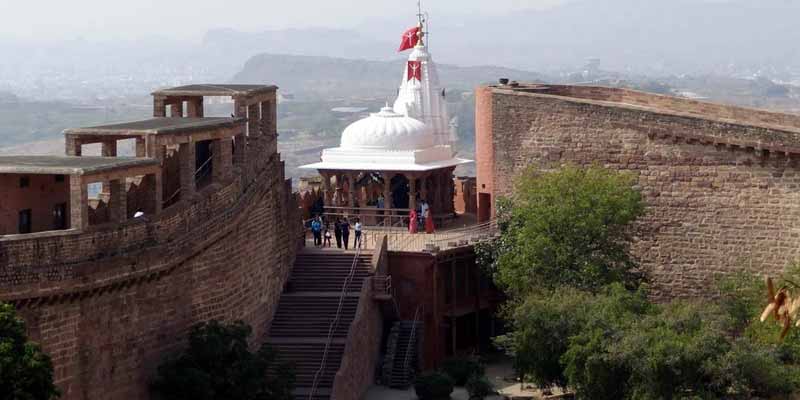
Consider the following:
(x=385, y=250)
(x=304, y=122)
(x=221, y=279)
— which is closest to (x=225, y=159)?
(x=221, y=279)

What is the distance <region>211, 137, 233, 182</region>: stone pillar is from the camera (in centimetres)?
4100

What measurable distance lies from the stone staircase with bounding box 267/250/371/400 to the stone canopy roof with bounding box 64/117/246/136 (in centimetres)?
478

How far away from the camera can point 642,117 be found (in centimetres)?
4603

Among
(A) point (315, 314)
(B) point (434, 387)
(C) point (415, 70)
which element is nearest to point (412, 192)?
(C) point (415, 70)

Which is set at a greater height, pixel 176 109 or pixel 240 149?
pixel 176 109

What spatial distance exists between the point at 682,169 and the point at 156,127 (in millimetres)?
13387

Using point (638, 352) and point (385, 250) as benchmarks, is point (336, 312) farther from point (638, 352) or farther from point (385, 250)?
point (638, 352)

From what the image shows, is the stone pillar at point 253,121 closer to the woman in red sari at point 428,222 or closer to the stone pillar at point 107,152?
the stone pillar at point 107,152

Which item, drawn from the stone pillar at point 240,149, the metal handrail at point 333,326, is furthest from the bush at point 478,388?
the stone pillar at point 240,149

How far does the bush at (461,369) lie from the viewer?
43688mm

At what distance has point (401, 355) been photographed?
147 feet

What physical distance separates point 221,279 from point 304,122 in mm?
159234

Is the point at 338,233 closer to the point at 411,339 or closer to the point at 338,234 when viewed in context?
the point at 338,234

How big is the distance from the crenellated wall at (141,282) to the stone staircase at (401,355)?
3059 millimetres
